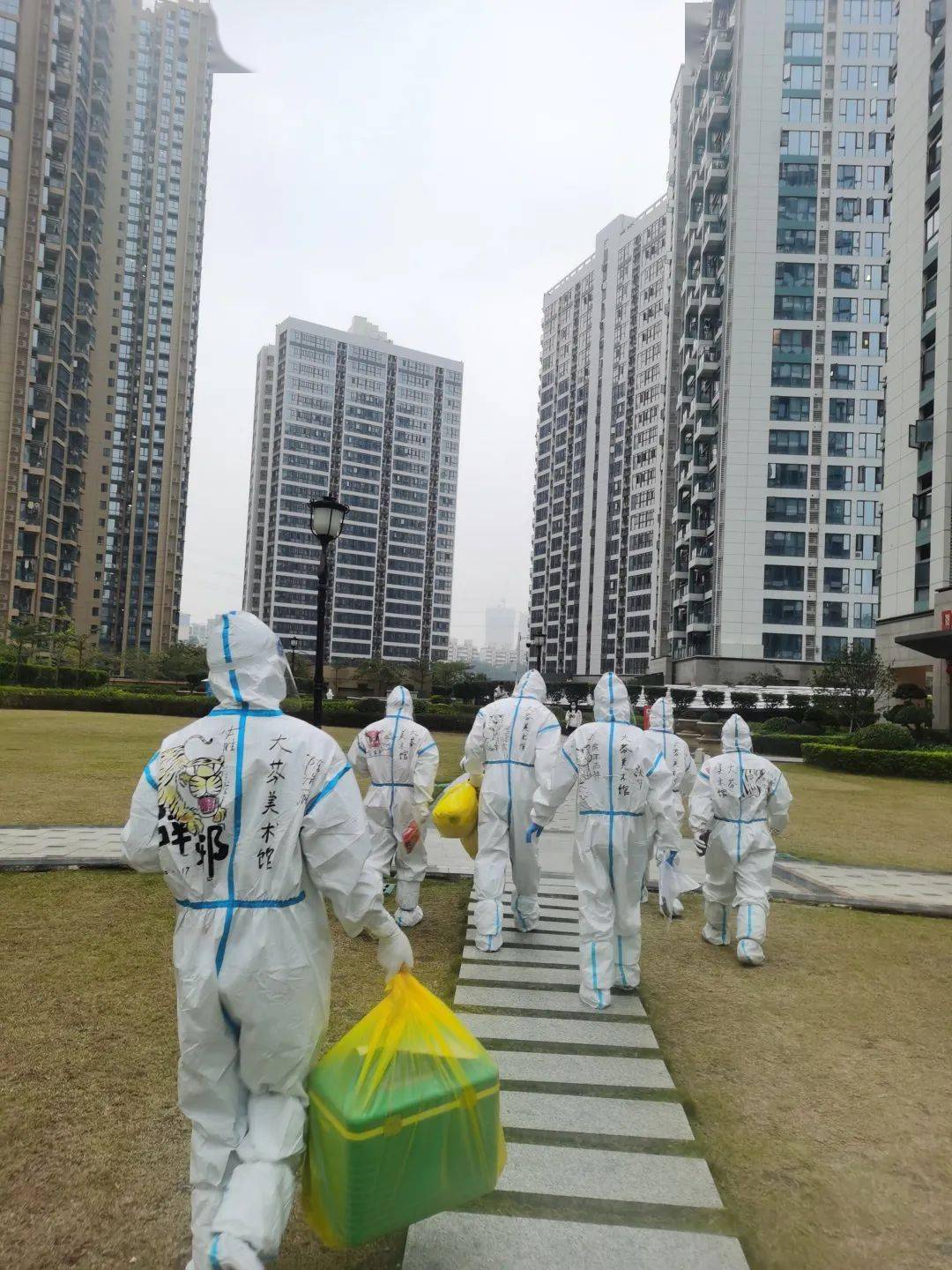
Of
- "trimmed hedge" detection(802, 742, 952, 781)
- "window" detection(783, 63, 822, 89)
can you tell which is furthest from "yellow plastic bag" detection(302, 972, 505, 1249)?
"window" detection(783, 63, 822, 89)

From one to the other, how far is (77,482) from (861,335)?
61.2 meters

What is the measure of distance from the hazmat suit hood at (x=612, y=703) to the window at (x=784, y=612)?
5115cm

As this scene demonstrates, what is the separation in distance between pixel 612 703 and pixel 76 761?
13.5 metres

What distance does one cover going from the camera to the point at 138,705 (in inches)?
1146

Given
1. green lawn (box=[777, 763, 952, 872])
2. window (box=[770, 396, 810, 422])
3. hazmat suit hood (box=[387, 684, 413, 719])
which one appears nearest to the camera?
hazmat suit hood (box=[387, 684, 413, 719])

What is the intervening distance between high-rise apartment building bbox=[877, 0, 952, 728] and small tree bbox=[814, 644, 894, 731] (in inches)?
56.3

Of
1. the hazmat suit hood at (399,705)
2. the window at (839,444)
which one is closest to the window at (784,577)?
the window at (839,444)

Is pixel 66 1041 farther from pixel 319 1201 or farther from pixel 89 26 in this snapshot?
pixel 89 26

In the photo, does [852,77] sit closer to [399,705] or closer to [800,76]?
[800,76]

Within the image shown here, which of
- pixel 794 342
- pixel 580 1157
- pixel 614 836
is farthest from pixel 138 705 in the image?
pixel 794 342

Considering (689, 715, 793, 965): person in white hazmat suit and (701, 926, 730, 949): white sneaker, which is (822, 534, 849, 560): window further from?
(701, 926, 730, 949): white sneaker

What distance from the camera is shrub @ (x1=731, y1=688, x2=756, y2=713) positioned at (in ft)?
118

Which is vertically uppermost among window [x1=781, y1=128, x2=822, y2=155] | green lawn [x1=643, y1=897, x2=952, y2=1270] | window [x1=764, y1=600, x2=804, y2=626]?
window [x1=781, y1=128, x2=822, y2=155]

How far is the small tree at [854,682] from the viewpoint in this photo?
30219mm
